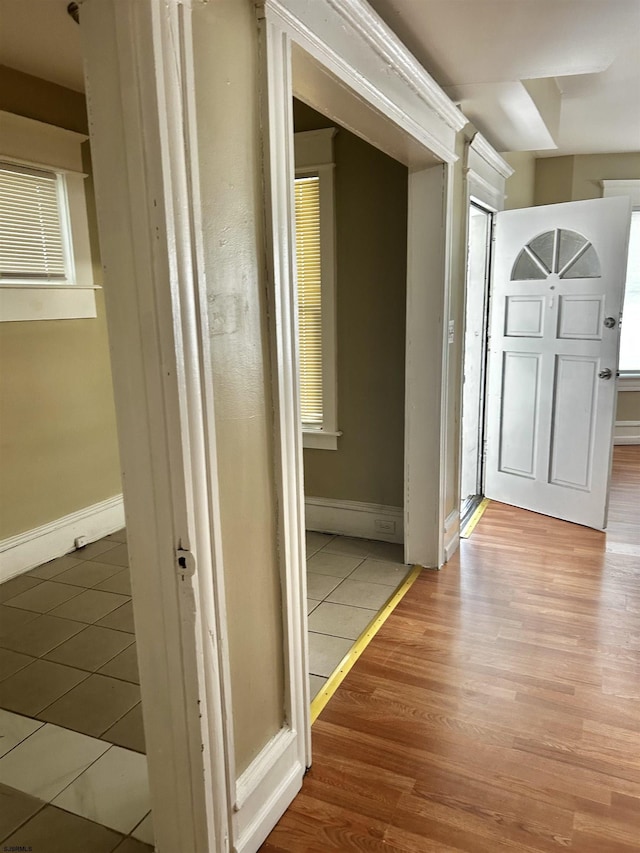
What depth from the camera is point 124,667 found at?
246 centimetres

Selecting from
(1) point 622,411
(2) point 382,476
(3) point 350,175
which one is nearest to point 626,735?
(2) point 382,476

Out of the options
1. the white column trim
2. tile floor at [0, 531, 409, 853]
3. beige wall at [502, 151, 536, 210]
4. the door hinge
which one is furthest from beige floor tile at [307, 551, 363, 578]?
beige wall at [502, 151, 536, 210]

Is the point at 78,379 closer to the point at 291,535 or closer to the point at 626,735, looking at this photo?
the point at 291,535

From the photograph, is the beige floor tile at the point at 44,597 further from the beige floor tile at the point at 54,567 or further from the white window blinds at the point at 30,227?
the white window blinds at the point at 30,227

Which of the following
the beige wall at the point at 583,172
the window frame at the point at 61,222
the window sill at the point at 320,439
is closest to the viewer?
the window frame at the point at 61,222

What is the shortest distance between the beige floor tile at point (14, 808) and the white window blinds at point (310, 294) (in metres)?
2.30

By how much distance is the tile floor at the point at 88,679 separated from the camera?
1761mm

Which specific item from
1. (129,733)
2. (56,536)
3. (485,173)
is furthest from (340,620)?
(485,173)

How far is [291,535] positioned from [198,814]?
703 millimetres

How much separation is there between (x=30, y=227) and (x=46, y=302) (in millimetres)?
402

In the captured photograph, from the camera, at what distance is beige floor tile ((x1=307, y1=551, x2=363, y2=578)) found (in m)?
3.32

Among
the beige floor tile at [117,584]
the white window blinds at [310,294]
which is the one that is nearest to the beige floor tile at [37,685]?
the beige floor tile at [117,584]

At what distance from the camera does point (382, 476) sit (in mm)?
3709

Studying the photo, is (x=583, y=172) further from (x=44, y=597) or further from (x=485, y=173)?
(x=44, y=597)
